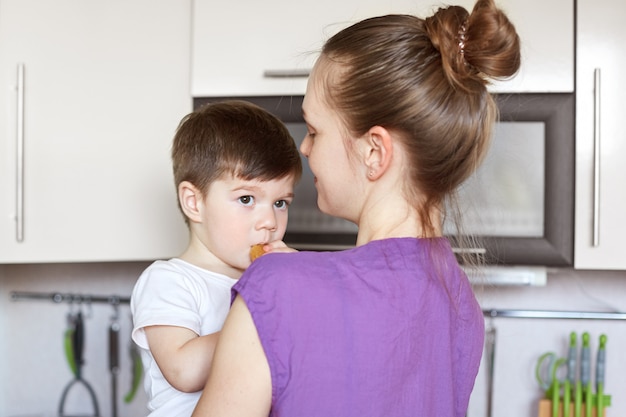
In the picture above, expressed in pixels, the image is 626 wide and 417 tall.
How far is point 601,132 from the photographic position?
1.56m

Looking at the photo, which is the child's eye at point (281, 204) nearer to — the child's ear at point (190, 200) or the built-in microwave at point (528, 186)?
the child's ear at point (190, 200)

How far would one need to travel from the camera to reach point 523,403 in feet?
6.53

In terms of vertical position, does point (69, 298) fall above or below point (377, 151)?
below

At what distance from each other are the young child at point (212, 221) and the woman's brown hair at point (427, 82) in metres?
0.32

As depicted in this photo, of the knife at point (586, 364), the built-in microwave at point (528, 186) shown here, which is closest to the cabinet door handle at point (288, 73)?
the built-in microwave at point (528, 186)

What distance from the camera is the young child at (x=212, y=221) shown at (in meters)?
1.10

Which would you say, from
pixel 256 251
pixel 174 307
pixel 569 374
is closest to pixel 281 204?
pixel 256 251

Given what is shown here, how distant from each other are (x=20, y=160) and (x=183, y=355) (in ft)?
2.49

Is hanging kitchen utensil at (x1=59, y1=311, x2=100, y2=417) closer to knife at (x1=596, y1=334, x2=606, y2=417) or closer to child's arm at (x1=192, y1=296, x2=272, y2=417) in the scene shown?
knife at (x1=596, y1=334, x2=606, y2=417)

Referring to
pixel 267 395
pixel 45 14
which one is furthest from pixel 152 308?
pixel 45 14

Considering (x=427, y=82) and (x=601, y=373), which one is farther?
(x=601, y=373)

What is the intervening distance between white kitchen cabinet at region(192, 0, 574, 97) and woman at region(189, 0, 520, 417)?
28.5 inches

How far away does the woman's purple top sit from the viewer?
0.76 meters

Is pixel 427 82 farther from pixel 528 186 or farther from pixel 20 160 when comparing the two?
pixel 20 160
